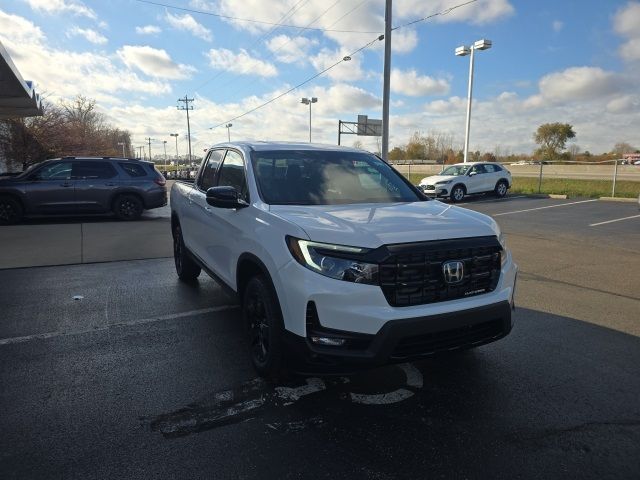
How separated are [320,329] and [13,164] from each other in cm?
3547

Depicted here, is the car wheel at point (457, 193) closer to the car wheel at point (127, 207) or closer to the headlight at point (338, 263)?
the car wheel at point (127, 207)

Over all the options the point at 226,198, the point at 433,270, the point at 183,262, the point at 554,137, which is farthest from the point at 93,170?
the point at 554,137

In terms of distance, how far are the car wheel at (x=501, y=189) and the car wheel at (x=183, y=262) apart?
59.2ft

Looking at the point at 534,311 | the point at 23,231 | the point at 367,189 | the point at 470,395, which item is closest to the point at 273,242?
the point at 367,189

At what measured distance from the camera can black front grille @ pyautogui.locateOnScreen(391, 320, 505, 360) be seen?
2.90m

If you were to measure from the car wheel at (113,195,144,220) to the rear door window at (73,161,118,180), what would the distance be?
2.39ft

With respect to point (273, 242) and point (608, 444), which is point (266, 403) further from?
point (608, 444)

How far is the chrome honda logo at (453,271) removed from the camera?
3021 mm

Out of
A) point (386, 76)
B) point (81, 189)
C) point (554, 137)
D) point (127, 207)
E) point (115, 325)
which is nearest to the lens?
point (115, 325)

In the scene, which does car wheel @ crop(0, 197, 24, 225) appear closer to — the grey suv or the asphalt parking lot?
the grey suv

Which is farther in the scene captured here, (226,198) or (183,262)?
(183,262)

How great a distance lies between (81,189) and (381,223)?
11805 mm

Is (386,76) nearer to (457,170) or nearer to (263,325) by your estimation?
(457,170)

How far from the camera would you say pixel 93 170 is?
42.2ft
